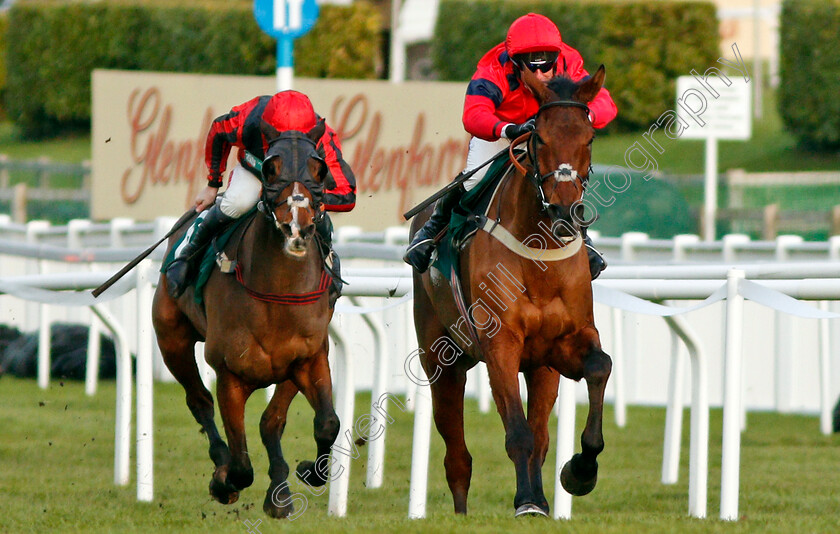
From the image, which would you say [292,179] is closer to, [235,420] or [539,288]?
[539,288]

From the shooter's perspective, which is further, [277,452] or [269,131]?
[277,452]

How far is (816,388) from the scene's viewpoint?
966 centimetres

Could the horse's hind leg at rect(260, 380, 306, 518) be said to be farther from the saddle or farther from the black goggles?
the black goggles

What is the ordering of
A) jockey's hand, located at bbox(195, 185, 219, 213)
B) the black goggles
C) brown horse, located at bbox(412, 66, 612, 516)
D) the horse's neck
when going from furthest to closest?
jockey's hand, located at bbox(195, 185, 219, 213) → the horse's neck → the black goggles → brown horse, located at bbox(412, 66, 612, 516)

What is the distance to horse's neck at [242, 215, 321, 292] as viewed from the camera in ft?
19.0

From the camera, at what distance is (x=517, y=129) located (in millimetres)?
5336

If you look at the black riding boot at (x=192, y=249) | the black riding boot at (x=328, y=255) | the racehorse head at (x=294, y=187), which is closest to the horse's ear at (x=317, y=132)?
the racehorse head at (x=294, y=187)

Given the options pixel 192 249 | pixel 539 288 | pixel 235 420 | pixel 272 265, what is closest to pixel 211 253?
pixel 192 249

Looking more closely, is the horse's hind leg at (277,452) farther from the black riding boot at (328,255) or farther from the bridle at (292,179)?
the bridle at (292,179)

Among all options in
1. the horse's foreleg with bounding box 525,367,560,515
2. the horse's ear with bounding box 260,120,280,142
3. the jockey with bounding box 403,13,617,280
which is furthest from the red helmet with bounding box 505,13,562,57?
the horse's foreleg with bounding box 525,367,560,515

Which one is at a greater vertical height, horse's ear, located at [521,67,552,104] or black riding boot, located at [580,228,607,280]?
horse's ear, located at [521,67,552,104]

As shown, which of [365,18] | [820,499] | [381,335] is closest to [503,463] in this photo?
[381,335]

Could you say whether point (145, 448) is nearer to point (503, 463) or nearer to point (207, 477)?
point (207, 477)

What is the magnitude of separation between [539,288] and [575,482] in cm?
76
